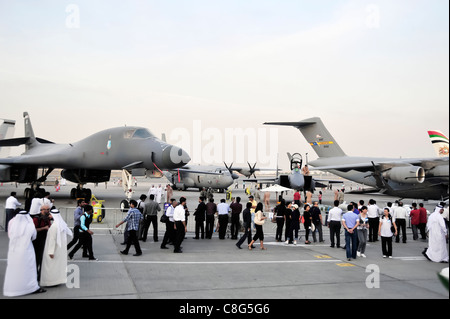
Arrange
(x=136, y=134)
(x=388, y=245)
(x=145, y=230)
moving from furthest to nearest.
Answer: (x=136, y=134) → (x=145, y=230) → (x=388, y=245)

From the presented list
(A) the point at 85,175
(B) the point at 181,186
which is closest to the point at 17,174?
(A) the point at 85,175

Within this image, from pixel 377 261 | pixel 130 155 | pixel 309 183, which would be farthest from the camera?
pixel 309 183

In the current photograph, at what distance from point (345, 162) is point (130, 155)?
17.2 m

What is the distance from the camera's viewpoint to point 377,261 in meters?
9.28

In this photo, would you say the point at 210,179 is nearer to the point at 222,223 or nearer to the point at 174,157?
the point at 174,157

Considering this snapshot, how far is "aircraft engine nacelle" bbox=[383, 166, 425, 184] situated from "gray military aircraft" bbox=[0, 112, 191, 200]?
1285 centimetres

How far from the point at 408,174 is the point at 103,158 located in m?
18.1

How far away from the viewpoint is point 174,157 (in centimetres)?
1923

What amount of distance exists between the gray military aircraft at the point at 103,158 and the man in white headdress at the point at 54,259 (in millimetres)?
11395

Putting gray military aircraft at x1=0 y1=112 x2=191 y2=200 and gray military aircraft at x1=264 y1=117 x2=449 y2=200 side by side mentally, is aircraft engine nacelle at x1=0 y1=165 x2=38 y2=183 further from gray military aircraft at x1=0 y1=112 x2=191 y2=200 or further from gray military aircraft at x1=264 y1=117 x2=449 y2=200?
gray military aircraft at x1=264 y1=117 x2=449 y2=200

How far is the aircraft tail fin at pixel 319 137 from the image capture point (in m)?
29.6

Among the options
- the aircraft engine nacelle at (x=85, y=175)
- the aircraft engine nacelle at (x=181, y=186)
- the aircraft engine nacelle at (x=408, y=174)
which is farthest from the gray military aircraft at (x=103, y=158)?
the aircraft engine nacelle at (x=181, y=186)
